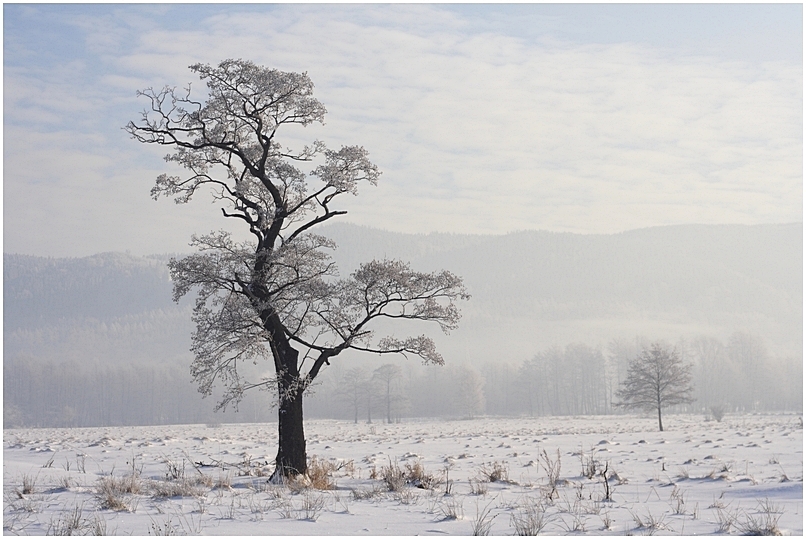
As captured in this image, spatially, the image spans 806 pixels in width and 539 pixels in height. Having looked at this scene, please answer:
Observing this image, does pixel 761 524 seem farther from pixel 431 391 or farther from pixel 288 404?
pixel 431 391

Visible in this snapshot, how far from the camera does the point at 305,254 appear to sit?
1641 centimetres

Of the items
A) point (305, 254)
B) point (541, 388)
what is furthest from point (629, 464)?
point (541, 388)

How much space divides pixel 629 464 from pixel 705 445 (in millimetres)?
9219

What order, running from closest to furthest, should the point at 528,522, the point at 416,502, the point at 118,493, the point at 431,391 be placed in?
1. the point at 528,522
2. the point at 416,502
3. the point at 118,493
4. the point at 431,391

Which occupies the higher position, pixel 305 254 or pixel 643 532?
pixel 305 254

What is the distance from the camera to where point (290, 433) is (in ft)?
52.1

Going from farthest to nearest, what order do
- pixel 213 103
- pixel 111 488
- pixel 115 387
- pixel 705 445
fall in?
pixel 115 387, pixel 705 445, pixel 213 103, pixel 111 488

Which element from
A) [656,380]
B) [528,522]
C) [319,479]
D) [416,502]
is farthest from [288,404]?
[656,380]

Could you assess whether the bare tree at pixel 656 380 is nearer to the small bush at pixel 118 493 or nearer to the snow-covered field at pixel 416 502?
the snow-covered field at pixel 416 502

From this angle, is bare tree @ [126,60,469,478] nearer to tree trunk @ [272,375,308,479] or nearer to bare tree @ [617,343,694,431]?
tree trunk @ [272,375,308,479]

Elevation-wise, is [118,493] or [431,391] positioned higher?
[118,493]

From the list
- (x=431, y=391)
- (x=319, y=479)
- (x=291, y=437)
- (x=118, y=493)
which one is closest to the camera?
(x=118, y=493)

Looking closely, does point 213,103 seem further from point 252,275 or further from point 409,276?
point 409,276

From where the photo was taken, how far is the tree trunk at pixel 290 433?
15.6 m
